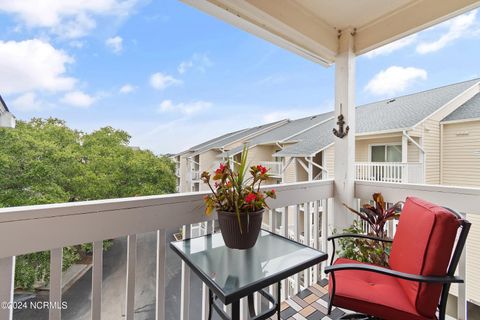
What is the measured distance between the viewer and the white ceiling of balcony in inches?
65.2

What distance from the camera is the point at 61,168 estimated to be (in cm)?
106

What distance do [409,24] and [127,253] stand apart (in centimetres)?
272

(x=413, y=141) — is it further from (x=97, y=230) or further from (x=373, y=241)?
(x=97, y=230)

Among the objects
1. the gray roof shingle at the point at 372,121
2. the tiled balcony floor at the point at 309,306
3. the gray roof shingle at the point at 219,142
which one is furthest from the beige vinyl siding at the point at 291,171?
the tiled balcony floor at the point at 309,306

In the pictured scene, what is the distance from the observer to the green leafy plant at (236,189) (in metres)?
1.23

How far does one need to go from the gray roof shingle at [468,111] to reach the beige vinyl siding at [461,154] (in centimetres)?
8

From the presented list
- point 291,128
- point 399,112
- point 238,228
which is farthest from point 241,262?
point 291,128

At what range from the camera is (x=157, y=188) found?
4.71ft

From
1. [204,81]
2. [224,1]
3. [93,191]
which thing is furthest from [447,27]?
[93,191]

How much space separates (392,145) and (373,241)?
142 cm

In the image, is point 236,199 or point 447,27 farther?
point 447,27

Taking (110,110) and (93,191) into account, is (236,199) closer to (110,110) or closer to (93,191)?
(93,191)

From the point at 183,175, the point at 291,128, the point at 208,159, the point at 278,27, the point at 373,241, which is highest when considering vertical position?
the point at 278,27

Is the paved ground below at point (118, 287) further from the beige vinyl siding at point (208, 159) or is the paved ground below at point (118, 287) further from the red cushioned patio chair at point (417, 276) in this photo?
the red cushioned patio chair at point (417, 276)
